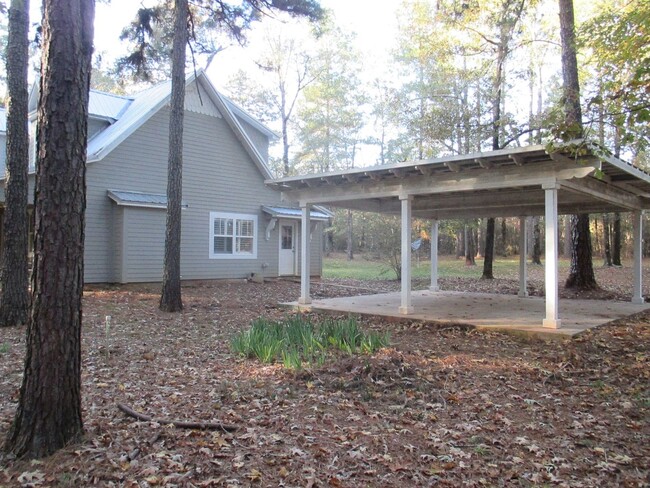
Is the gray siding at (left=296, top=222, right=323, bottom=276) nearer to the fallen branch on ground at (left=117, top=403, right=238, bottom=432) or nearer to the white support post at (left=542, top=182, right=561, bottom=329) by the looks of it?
the white support post at (left=542, top=182, right=561, bottom=329)

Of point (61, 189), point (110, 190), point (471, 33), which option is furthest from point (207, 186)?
point (61, 189)

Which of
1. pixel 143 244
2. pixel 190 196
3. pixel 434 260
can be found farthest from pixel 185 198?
pixel 434 260

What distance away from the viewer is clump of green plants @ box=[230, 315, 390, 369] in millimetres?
5969

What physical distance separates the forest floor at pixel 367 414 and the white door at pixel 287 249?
1082 centimetres

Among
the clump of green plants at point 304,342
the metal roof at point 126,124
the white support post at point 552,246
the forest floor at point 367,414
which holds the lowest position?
the forest floor at point 367,414

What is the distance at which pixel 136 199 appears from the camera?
13852 mm

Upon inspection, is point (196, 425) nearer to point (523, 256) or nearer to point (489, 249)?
point (523, 256)

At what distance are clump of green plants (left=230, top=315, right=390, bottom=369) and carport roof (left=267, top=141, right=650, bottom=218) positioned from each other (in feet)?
11.0

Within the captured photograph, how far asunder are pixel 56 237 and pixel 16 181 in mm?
6296

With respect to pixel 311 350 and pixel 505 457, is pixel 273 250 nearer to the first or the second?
pixel 311 350

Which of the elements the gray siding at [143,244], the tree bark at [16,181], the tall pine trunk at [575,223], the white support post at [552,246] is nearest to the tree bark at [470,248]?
the tall pine trunk at [575,223]

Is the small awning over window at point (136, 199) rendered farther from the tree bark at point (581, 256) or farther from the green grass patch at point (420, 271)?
the tree bark at point (581, 256)

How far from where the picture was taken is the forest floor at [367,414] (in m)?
3.19

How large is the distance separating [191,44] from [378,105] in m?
23.7
